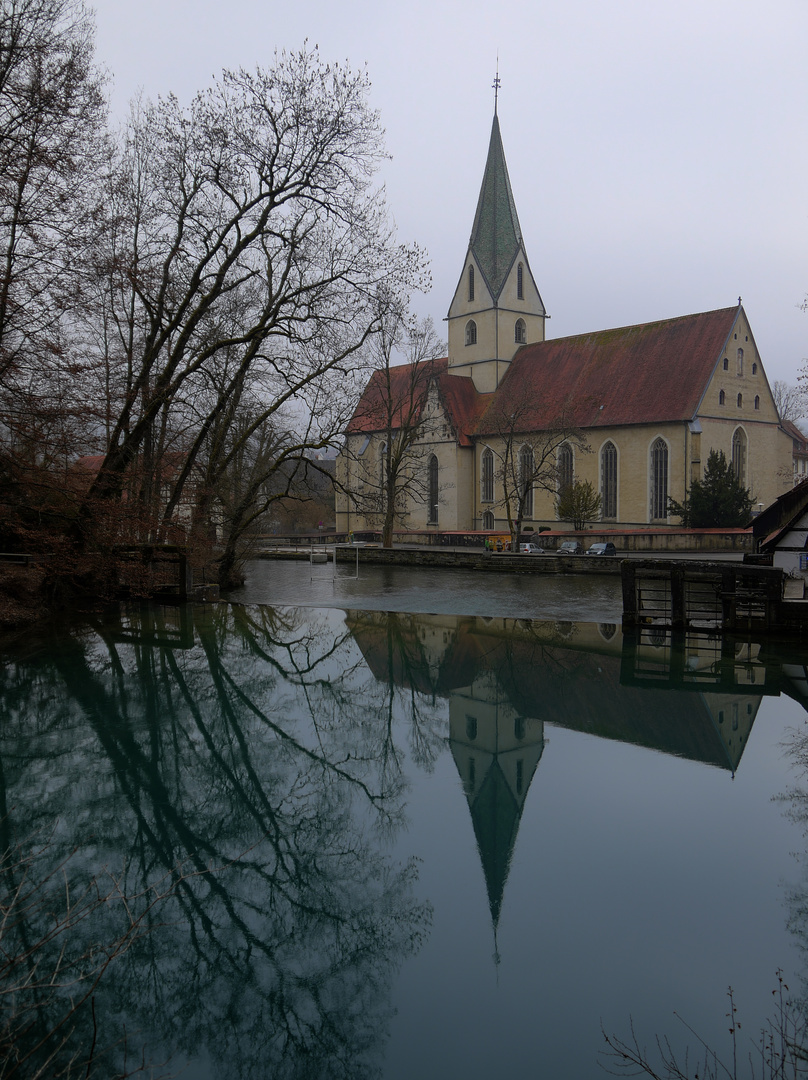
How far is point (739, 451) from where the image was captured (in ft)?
147

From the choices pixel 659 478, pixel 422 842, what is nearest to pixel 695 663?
pixel 422 842

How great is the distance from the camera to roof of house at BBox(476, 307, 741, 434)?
43.3m

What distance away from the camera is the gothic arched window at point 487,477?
5294 centimetres

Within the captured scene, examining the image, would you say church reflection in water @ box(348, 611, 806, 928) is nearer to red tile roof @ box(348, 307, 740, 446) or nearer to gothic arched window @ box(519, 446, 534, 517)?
gothic arched window @ box(519, 446, 534, 517)

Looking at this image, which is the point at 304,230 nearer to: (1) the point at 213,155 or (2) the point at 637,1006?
(1) the point at 213,155

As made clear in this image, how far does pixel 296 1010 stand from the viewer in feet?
17.1

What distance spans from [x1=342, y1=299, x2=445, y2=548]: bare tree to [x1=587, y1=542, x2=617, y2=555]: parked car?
862 centimetres

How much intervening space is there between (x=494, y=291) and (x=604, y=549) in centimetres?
2463

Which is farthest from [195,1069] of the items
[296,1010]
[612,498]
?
[612,498]

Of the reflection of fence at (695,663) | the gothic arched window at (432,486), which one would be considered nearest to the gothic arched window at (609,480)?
the gothic arched window at (432,486)

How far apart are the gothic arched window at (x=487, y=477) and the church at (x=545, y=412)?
84 millimetres

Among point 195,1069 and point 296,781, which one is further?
point 296,781

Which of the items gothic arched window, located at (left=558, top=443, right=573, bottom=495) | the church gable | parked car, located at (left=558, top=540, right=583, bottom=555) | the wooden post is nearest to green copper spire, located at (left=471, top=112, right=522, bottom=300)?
gothic arched window, located at (left=558, top=443, right=573, bottom=495)

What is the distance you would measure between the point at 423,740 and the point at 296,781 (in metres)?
2.01
